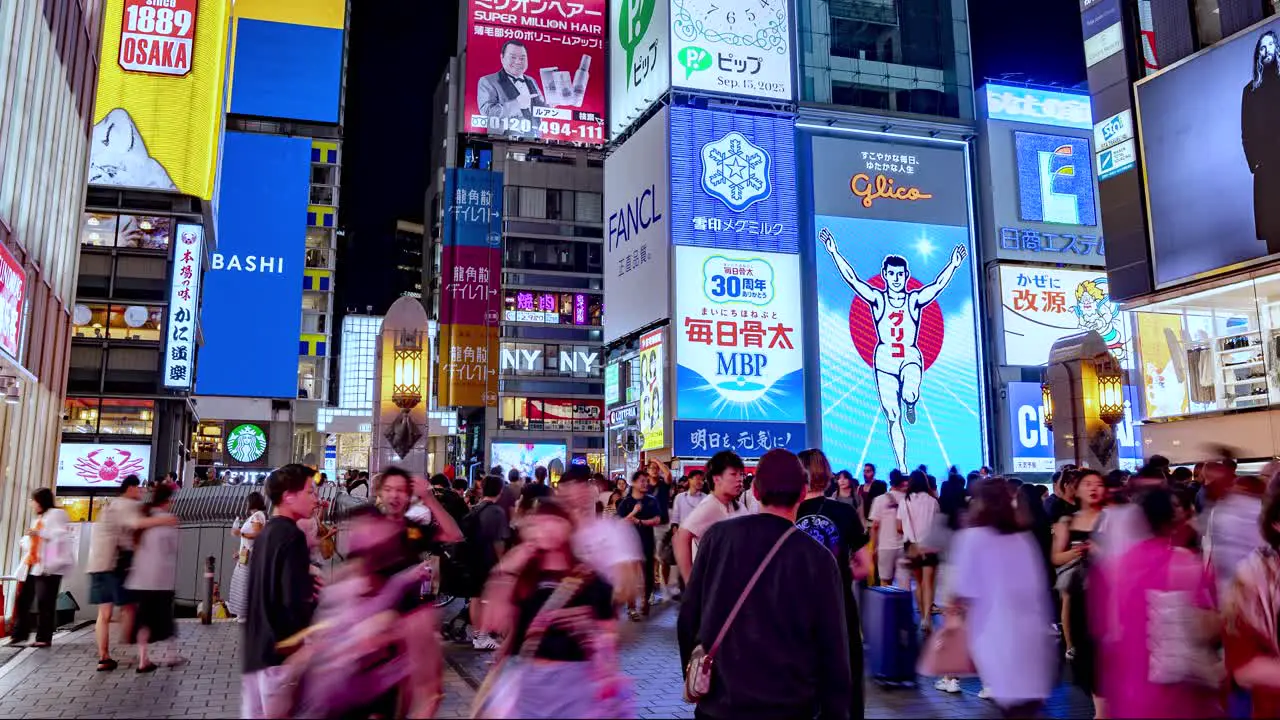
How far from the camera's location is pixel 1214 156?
67.2ft

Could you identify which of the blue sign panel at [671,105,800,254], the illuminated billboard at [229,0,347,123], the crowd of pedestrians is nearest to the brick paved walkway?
the crowd of pedestrians

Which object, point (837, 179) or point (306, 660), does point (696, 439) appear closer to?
point (837, 179)

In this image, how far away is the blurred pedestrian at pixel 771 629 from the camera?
141 inches

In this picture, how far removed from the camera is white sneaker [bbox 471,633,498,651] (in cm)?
1082

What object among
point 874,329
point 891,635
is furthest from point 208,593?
point 874,329

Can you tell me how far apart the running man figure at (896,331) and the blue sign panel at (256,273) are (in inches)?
1151

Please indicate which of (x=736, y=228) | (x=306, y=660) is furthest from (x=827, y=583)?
(x=736, y=228)

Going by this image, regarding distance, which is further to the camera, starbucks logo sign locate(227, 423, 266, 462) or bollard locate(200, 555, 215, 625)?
starbucks logo sign locate(227, 423, 266, 462)

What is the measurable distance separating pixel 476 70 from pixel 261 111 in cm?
1418

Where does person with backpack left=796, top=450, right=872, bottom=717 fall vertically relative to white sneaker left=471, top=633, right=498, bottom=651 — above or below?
above

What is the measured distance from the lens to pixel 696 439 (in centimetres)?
2966

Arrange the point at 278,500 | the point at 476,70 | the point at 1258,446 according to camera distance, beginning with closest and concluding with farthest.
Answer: the point at 278,500, the point at 1258,446, the point at 476,70

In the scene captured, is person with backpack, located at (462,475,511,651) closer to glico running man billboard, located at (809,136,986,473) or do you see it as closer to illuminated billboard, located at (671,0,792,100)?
glico running man billboard, located at (809,136,986,473)

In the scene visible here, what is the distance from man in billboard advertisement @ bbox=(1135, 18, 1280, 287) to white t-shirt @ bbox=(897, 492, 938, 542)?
41.4ft
